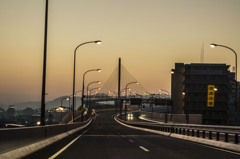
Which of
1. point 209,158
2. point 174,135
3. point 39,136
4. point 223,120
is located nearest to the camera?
point 209,158

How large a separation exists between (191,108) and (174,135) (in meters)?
102

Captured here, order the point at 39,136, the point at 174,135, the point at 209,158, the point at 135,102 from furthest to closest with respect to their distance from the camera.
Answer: the point at 135,102
the point at 174,135
the point at 39,136
the point at 209,158

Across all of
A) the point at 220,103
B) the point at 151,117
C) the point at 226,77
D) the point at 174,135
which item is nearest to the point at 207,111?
the point at 220,103

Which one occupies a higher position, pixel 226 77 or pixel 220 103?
pixel 226 77

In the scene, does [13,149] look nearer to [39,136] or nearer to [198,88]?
[39,136]

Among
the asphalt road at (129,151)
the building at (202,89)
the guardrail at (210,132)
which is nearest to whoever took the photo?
the asphalt road at (129,151)

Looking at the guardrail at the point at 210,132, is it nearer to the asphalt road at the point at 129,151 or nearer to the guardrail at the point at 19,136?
the asphalt road at the point at 129,151

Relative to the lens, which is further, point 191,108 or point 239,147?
point 191,108

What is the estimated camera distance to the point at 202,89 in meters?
A: 134

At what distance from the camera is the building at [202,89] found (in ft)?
424

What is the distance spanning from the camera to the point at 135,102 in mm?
114500

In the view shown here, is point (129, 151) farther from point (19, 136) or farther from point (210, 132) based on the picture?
point (210, 132)

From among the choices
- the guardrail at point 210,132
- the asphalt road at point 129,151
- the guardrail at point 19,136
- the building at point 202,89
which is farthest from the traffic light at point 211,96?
the building at point 202,89

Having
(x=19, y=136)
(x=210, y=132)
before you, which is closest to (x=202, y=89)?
(x=210, y=132)
